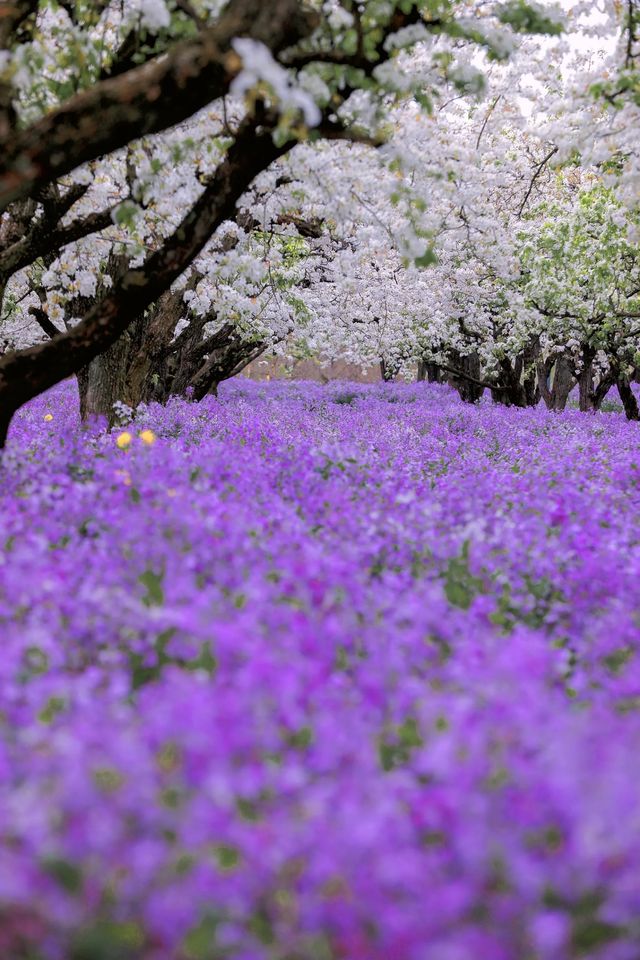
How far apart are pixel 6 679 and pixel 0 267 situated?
751 centimetres

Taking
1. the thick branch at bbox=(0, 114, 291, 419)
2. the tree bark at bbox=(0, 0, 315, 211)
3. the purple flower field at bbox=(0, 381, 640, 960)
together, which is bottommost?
the purple flower field at bbox=(0, 381, 640, 960)

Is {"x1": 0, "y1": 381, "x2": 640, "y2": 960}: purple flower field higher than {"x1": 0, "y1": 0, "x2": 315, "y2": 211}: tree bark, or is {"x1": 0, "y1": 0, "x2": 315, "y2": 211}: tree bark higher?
{"x1": 0, "y1": 0, "x2": 315, "y2": 211}: tree bark

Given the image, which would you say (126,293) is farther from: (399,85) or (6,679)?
(6,679)

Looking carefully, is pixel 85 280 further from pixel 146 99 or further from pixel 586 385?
pixel 586 385

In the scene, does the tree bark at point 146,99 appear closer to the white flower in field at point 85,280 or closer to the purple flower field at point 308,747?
the purple flower field at point 308,747

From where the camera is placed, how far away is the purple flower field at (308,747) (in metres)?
2.10

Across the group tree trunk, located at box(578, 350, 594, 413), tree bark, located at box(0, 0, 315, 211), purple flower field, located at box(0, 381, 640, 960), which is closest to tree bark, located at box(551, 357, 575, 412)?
tree trunk, located at box(578, 350, 594, 413)

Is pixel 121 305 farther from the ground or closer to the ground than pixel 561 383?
closer to the ground

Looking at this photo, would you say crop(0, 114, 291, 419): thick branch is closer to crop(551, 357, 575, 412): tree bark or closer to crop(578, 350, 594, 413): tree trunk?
crop(578, 350, 594, 413): tree trunk

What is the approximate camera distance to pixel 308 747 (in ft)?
9.37

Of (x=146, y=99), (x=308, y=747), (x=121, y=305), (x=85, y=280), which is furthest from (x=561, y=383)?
(x=308, y=747)

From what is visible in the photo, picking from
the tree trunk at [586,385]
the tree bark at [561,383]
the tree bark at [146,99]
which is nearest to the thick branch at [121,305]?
the tree bark at [146,99]

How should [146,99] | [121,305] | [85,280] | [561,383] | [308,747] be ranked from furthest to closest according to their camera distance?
[561,383]
[85,280]
[121,305]
[146,99]
[308,747]

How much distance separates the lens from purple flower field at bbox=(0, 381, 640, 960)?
2.10 m
